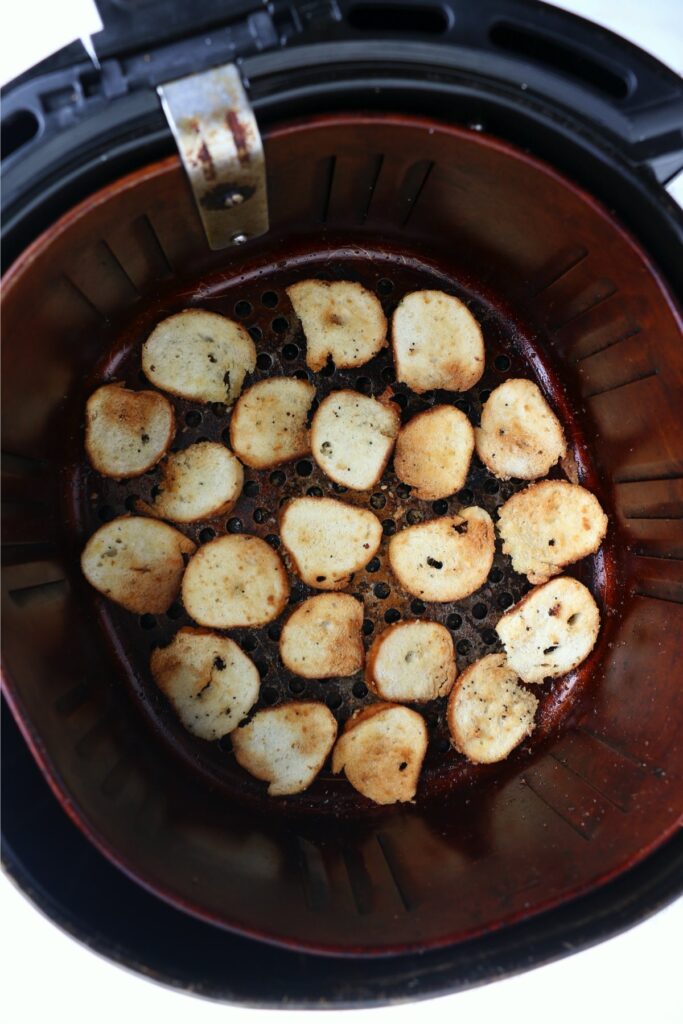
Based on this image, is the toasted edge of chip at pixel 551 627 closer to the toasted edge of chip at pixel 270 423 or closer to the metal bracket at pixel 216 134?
the toasted edge of chip at pixel 270 423

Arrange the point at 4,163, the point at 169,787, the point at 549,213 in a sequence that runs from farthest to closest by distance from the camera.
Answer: the point at 169,787, the point at 549,213, the point at 4,163

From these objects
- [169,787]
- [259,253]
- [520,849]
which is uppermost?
[259,253]

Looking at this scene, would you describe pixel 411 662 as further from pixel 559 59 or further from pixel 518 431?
pixel 559 59

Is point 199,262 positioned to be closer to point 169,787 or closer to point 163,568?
point 163,568

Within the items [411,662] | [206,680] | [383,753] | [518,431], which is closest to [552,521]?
[518,431]

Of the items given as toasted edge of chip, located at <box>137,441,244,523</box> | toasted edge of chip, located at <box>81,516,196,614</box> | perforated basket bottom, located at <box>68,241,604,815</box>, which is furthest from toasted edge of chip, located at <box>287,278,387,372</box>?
toasted edge of chip, located at <box>81,516,196,614</box>

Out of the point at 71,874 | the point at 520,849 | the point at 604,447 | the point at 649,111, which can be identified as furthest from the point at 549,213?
the point at 71,874

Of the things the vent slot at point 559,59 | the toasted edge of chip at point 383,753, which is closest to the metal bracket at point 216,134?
the vent slot at point 559,59
